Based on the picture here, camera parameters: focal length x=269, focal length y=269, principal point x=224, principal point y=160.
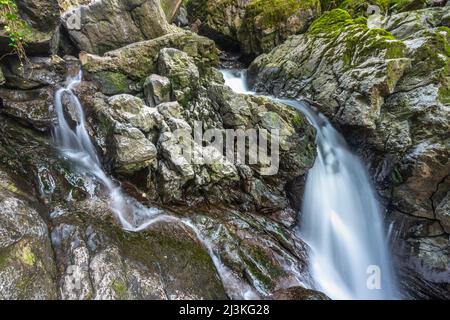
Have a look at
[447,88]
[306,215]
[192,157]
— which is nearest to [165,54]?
[192,157]

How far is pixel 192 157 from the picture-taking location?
20.9 ft

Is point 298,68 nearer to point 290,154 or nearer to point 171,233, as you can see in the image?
point 290,154

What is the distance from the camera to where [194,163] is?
6.34 meters

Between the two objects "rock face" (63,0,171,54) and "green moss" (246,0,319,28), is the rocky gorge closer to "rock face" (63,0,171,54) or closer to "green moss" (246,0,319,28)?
"rock face" (63,0,171,54)

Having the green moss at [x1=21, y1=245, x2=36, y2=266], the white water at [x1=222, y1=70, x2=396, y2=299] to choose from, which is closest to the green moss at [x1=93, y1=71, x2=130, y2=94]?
the green moss at [x1=21, y1=245, x2=36, y2=266]

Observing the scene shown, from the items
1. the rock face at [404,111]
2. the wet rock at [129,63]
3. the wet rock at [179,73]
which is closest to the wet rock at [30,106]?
the wet rock at [129,63]

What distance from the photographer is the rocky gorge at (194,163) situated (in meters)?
4.40

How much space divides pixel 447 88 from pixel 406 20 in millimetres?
3619

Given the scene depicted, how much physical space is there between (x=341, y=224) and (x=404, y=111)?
3.39 metres

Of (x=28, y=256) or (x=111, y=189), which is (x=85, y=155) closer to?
(x=111, y=189)

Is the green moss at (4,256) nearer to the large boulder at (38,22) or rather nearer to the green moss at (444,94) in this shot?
the large boulder at (38,22)

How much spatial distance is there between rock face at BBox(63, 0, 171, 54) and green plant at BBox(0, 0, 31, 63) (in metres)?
2.49

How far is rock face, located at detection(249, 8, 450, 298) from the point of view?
20.7ft
